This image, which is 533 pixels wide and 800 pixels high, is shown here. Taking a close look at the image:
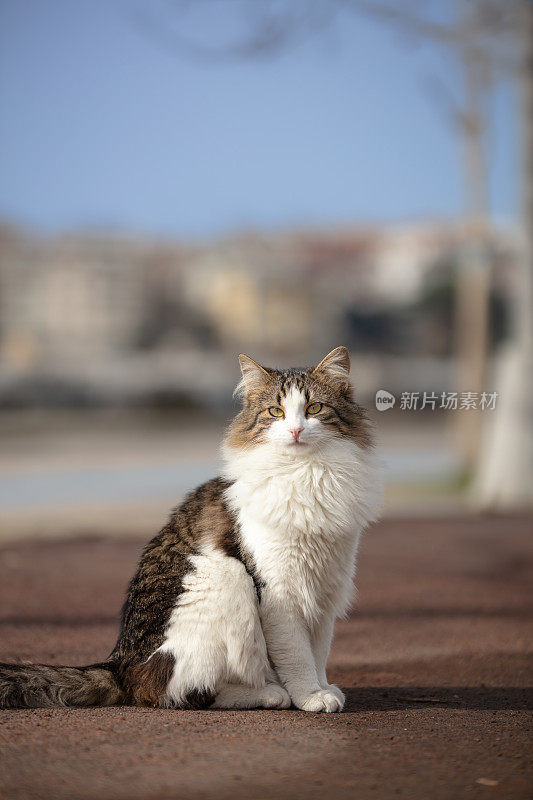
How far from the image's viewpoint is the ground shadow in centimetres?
437

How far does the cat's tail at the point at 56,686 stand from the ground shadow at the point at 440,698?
1.13 m

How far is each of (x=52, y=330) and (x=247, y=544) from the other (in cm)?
7493

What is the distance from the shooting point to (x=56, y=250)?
3004 inches

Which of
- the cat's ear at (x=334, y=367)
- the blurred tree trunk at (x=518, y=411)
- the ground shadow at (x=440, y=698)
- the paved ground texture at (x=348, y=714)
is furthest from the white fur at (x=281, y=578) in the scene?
the blurred tree trunk at (x=518, y=411)

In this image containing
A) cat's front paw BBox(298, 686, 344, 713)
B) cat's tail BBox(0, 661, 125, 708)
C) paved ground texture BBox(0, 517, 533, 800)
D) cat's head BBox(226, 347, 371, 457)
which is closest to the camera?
paved ground texture BBox(0, 517, 533, 800)

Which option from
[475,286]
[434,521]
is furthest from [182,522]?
[475,286]

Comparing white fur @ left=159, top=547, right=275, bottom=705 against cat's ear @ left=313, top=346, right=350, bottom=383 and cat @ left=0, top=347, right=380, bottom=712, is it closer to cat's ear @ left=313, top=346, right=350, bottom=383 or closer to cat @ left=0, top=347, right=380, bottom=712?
cat @ left=0, top=347, right=380, bottom=712

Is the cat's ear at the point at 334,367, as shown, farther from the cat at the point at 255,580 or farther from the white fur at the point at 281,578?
the white fur at the point at 281,578

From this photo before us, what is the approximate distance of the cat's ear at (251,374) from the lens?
4219mm

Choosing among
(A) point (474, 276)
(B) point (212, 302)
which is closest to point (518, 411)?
(A) point (474, 276)

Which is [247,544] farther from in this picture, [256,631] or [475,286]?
[475,286]

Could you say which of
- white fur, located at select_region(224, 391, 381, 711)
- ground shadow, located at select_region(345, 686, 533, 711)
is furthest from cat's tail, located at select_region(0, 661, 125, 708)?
ground shadow, located at select_region(345, 686, 533, 711)

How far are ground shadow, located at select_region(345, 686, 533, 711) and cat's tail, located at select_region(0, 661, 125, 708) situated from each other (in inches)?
44.6

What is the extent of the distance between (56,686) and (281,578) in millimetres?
1052
